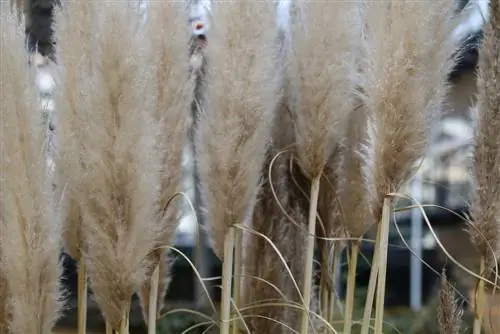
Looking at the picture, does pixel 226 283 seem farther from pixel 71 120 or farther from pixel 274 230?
pixel 71 120

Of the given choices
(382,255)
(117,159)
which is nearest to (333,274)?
(382,255)

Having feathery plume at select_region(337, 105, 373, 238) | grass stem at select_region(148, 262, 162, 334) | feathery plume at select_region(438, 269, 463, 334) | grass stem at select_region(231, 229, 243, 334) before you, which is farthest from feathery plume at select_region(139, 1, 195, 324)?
feathery plume at select_region(438, 269, 463, 334)

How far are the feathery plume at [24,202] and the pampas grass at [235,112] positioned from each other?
0.81 ft

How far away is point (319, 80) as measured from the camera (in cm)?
110

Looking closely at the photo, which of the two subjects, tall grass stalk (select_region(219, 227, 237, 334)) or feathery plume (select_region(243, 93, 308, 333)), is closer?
tall grass stalk (select_region(219, 227, 237, 334))

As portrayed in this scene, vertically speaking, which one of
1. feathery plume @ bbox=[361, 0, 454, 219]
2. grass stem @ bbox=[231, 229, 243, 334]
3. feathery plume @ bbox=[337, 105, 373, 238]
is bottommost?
grass stem @ bbox=[231, 229, 243, 334]

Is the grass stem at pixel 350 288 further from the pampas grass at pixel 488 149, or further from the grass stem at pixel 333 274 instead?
the pampas grass at pixel 488 149

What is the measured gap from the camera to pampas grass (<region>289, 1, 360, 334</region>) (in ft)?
3.59

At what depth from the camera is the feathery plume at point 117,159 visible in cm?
100

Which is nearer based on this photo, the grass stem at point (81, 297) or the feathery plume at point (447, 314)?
the feathery plume at point (447, 314)

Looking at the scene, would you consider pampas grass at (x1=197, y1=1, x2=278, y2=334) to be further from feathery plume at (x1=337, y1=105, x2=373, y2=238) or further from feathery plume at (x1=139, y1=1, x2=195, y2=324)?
feathery plume at (x1=337, y1=105, x2=373, y2=238)

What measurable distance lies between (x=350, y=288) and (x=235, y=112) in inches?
14.0

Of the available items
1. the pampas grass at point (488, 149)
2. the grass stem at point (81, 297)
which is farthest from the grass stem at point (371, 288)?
the grass stem at point (81, 297)

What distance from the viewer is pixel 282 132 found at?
125 centimetres
